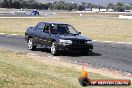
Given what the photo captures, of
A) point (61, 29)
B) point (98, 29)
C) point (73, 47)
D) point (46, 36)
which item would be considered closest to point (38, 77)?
point (73, 47)

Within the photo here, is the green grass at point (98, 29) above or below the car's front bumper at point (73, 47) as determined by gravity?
below

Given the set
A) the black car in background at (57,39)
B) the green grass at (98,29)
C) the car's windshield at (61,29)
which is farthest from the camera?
the green grass at (98,29)

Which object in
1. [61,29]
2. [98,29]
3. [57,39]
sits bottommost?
[98,29]

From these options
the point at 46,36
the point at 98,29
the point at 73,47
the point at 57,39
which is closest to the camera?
the point at 73,47

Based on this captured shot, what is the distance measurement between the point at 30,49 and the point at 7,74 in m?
10.0

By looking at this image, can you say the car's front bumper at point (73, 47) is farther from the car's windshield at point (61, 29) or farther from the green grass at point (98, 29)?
the green grass at point (98, 29)

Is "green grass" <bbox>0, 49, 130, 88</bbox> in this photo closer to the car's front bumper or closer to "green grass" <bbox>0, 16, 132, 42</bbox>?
the car's front bumper

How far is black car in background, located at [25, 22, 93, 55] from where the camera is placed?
61.7ft

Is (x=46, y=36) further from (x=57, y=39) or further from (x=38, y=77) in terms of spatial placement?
(x=38, y=77)

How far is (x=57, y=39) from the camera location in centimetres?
1900

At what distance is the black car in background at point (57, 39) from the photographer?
1880 cm

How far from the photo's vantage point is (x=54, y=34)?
19.6 meters

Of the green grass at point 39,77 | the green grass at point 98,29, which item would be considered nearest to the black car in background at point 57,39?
the green grass at point 39,77

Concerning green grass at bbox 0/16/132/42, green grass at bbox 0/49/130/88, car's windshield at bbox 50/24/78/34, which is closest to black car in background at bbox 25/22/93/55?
car's windshield at bbox 50/24/78/34
